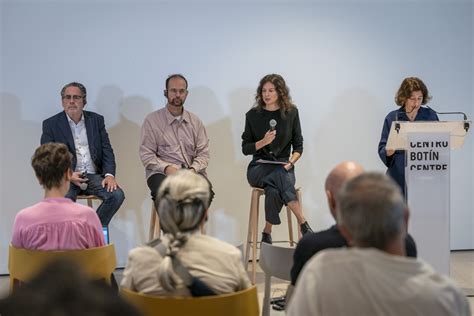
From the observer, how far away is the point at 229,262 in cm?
213

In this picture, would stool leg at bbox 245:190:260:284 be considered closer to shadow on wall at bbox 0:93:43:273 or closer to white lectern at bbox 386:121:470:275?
white lectern at bbox 386:121:470:275

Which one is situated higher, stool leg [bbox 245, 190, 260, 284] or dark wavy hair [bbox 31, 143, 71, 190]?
dark wavy hair [bbox 31, 143, 71, 190]

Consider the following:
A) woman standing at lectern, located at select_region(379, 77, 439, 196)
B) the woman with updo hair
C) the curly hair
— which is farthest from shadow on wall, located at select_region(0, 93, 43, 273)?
the woman with updo hair

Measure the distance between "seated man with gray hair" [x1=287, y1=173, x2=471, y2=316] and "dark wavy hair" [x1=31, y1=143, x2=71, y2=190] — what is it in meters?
1.68

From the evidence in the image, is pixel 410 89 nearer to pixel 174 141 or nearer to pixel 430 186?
pixel 430 186

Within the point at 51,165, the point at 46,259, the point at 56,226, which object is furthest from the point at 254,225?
the point at 46,259

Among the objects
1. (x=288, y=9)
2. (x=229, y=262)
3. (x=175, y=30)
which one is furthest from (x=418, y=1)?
(x=229, y=262)

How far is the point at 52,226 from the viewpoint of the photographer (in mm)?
2777

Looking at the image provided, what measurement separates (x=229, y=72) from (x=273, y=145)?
0.96 meters

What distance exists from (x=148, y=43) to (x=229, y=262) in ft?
13.0

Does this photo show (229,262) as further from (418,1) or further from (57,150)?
(418,1)

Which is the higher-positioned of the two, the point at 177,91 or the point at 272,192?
the point at 177,91

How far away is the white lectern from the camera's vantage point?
169 inches

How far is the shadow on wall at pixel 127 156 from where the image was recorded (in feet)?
18.9
